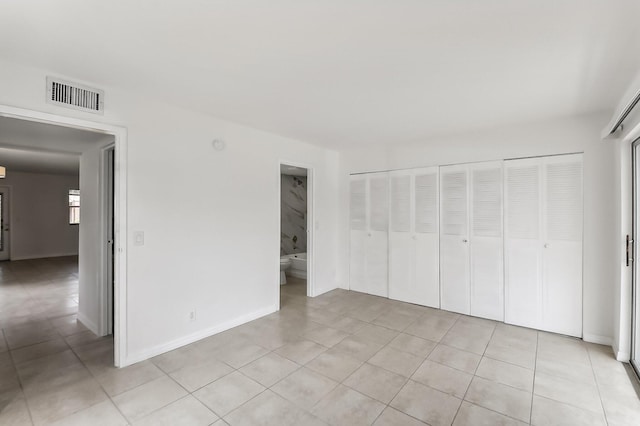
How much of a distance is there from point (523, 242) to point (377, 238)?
6.21 feet

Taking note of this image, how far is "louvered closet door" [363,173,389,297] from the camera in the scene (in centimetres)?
455

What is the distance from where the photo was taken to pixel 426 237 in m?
4.14

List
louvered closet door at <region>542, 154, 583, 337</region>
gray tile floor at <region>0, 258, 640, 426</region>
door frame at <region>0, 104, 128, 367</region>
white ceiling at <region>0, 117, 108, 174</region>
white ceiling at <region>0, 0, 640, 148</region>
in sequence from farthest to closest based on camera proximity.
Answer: louvered closet door at <region>542, 154, 583, 337</region> < white ceiling at <region>0, 117, 108, 174</region> < door frame at <region>0, 104, 128, 367</region> < gray tile floor at <region>0, 258, 640, 426</region> < white ceiling at <region>0, 0, 640, 148</region>

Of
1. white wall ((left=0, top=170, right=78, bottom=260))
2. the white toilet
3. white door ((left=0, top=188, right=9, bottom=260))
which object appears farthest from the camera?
white wall ((left=0, top=170, right=78, bottom=260))

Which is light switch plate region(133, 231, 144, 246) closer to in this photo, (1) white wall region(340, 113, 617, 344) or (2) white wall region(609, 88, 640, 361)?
(1) white wall region(340, 113, 617, 344)

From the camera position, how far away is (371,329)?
3381 millimetres

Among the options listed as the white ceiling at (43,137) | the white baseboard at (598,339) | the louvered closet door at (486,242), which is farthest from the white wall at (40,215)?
the white baseboard at (598,339)

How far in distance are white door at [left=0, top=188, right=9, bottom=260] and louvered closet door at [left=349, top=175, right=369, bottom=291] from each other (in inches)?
362

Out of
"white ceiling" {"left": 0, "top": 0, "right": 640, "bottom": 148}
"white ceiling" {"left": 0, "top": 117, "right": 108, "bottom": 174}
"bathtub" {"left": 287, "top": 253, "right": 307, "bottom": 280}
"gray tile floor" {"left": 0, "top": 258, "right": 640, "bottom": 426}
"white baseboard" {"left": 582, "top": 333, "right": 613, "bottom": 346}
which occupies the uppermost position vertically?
"white ceiling" {"left": 0, "top": 0, "right": 640, "bottom": 148}

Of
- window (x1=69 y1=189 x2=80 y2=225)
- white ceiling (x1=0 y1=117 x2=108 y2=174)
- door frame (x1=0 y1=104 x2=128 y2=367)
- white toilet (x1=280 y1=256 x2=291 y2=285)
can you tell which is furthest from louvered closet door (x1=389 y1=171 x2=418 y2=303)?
window (x1=69 y1=189 x2=80 y2=225)

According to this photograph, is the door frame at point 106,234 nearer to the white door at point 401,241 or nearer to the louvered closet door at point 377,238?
the louvered closet door at point 377,238

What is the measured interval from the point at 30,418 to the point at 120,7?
101 inches

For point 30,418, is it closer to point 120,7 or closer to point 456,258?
point 120,7

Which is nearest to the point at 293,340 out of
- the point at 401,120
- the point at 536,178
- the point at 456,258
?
the point at 456,258
